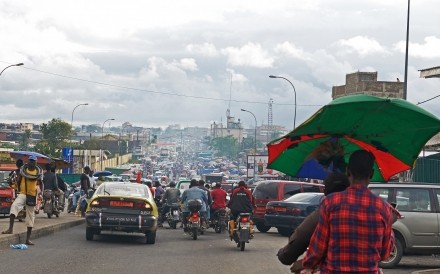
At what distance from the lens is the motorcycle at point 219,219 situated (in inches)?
1057

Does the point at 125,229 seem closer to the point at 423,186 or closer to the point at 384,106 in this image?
the point at 423,186

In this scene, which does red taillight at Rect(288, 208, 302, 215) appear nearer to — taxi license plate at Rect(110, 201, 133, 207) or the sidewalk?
taxi license plate at Rect(110, 201, 133, 207)

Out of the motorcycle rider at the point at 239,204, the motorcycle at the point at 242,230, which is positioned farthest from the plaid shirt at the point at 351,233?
the motorcycle rider at the point at 239,204

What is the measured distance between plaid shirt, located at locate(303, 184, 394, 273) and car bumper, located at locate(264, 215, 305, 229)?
1867 cm

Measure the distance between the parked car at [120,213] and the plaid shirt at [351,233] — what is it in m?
14.8

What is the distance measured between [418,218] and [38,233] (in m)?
9.36

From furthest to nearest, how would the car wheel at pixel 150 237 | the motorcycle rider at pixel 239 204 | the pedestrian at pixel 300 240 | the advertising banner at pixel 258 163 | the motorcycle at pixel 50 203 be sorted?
the advertising banner at pixel 258 163 → the motorcycle at pixel 50 203 → the motorcycle rider at pixel 239 204 → the car wheel at pixel 150 237 → the pedestrian at pixel 300 240

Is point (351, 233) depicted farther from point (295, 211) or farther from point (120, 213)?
point (295, 211)

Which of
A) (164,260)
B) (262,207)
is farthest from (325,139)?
(262,207)

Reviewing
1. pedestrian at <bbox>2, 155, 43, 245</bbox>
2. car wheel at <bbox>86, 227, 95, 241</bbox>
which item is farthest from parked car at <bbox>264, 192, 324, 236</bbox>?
pedestrian at <bbox>2, 155, 43, 245</bbox>

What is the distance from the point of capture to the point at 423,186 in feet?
58.1

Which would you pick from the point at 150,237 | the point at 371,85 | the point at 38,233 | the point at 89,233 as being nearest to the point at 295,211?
the point at 150,237

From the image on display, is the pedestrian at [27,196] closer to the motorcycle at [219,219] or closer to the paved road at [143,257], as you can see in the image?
the paved road at [143,257]

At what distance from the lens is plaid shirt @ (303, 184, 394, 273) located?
5.61 m
